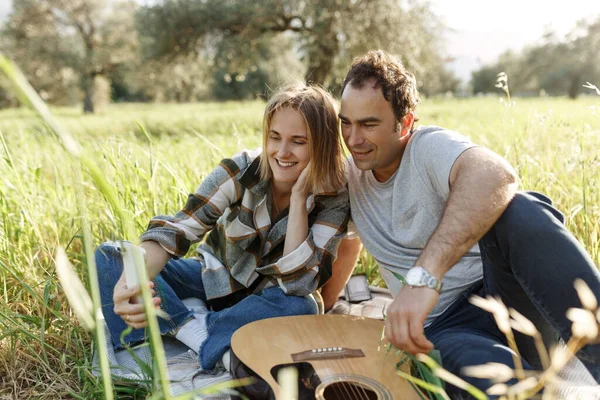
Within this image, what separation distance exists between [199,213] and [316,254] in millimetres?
493

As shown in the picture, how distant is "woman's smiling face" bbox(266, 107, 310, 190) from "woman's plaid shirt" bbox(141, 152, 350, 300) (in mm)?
Answer: 123

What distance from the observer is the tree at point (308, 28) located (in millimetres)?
12594

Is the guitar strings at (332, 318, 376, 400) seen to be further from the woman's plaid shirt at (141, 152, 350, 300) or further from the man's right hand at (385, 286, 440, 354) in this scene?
the woman's plaid shirt at (141, 152, 350, 300)

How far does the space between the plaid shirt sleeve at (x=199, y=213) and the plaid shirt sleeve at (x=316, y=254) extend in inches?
11.5

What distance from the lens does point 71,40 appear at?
25891 millimetres

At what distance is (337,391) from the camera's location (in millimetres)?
1531

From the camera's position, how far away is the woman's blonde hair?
6.68 feet

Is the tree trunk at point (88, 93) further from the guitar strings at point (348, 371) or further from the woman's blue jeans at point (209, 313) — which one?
the guitar strings at point (348, 371)

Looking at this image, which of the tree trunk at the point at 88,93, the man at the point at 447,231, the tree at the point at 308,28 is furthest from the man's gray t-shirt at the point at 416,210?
the tree trunk at the point at 88,93

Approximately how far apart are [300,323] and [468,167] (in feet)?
2.62

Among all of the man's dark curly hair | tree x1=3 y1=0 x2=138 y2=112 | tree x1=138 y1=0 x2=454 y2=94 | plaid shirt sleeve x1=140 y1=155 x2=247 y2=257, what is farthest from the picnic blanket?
tree x1=3 y1=0 x2=138 y2=112

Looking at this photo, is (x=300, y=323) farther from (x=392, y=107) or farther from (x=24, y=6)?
(x=24, y=6)

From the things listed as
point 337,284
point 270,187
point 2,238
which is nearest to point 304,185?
point 270,187

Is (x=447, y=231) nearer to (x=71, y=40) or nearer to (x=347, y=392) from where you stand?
(x=347, y=392)
